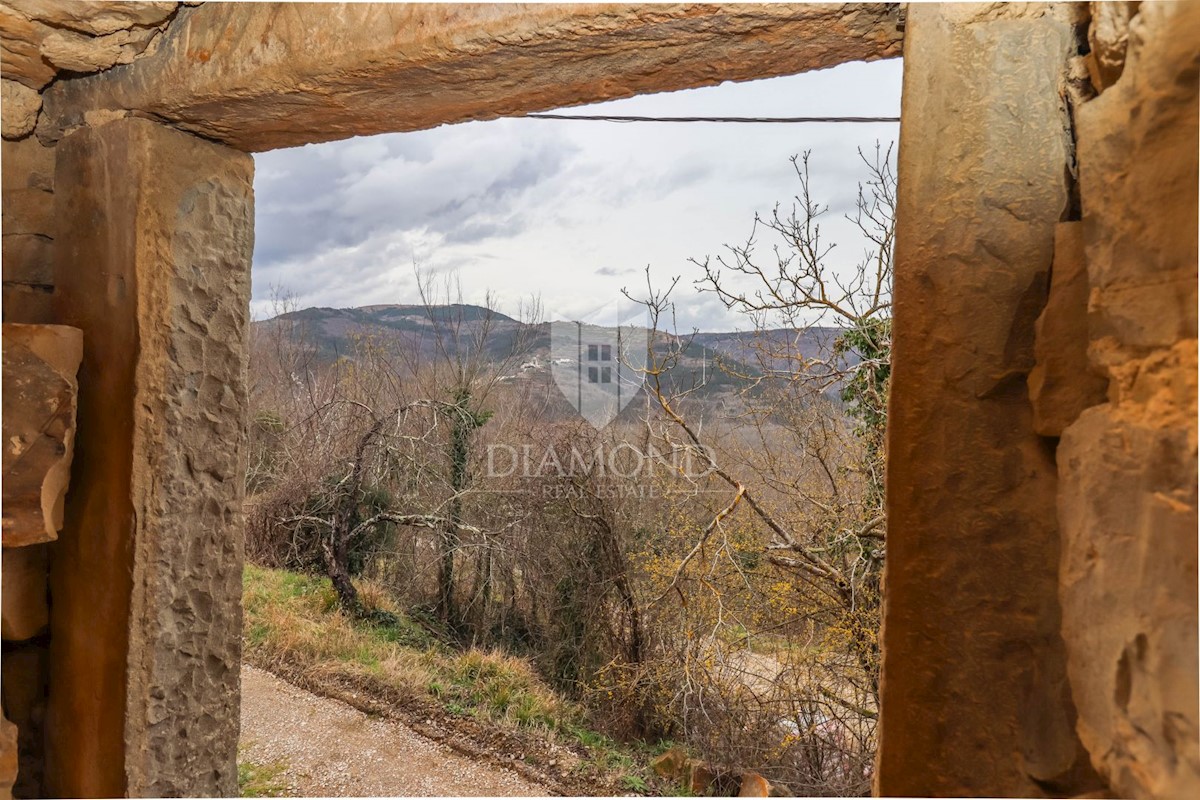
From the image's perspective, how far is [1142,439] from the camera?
617 mm

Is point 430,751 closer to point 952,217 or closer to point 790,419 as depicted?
point 790,419

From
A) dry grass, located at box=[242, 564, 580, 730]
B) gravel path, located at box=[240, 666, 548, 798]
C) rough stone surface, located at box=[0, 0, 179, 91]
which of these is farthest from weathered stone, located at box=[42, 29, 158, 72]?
dry grass, located at box=[242, 564, 580, 730]

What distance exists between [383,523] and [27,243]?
5062 millimetres

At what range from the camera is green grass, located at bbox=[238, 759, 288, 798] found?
3158 millimetres

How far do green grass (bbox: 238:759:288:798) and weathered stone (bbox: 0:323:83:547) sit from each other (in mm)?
2387

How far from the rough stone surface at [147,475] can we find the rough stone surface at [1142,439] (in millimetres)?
1529

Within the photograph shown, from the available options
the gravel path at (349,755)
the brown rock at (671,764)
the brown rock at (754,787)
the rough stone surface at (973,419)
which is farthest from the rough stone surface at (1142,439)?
the brown rock at (671,764)

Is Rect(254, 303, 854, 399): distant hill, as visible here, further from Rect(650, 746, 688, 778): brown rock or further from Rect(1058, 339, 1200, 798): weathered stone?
Rect(1058, 339, 1200, 798): weathered stone

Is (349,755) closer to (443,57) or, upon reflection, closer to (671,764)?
(671,764)

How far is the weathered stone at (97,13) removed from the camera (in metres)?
1.25

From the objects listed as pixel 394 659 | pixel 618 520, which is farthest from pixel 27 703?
pixel 618 520

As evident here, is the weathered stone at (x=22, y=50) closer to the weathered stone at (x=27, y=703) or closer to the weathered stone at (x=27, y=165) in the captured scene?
the weathered stone at (x=27, y=165)

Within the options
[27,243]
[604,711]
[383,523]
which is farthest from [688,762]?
[27,243]

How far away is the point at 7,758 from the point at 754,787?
3.03 metres
